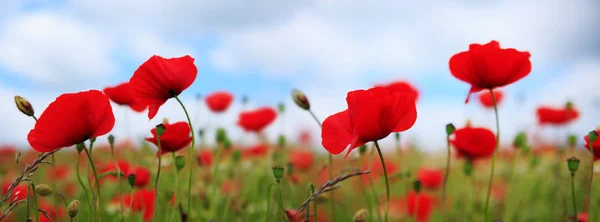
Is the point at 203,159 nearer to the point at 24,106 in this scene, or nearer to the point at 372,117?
the point at 24,106

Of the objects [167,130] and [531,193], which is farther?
[531,193]

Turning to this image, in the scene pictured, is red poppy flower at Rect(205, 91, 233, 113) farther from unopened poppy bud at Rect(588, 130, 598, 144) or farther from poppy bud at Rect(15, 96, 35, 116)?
unopened poppy bud at Rect(588, 130, 598, 144)

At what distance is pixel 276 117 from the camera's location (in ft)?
9.18

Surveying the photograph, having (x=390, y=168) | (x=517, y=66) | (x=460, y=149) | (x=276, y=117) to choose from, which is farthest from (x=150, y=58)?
(x=390, y=168)

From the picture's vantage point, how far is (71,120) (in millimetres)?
1201

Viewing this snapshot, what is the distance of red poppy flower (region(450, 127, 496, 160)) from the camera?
183 centimetres

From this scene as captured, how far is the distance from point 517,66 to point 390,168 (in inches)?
69.9

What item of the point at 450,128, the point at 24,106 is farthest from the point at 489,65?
the point at 24,106

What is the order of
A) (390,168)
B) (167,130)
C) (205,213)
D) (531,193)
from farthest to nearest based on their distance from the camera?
(531,193) < (390,168) < (205,213) < (167,130)

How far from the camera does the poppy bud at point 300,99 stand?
1.52 metres

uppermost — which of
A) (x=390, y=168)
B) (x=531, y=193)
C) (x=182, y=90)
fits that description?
(x=182, y=90)

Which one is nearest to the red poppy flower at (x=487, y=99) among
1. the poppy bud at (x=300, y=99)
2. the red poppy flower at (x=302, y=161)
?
the red poppy flower at (x=302, y=161)

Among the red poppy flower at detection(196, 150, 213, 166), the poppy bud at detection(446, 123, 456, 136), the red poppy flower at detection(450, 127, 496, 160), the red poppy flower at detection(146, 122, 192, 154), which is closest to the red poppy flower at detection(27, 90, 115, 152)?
the red poppy flower at detection(146, 122, 192, 154)

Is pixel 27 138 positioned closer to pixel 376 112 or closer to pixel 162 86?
pixel 162 86
